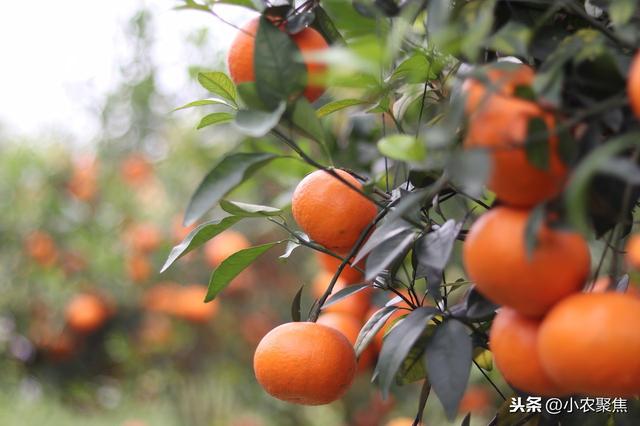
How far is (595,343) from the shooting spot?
401 millimetres

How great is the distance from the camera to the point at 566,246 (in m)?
0.41

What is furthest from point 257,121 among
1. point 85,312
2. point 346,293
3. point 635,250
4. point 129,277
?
point 129,277

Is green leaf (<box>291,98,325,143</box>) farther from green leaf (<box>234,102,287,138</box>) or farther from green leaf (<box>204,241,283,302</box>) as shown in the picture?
green leaf (<box>204,241,283,302</box>)

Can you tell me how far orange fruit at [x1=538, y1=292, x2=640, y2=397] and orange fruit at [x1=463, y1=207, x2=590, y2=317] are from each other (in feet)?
0.05

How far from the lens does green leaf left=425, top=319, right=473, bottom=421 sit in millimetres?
472

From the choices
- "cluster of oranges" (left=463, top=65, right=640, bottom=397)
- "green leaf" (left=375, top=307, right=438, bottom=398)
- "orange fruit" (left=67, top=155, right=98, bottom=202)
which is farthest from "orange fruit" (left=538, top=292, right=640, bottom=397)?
"orange fruit" (left=67, top=155, right=98, bottom=202)

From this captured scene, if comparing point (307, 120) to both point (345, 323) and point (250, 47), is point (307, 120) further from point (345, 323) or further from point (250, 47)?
point (345, 323)

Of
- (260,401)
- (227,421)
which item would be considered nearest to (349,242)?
(260,401)

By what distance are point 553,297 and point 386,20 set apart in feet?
0.70

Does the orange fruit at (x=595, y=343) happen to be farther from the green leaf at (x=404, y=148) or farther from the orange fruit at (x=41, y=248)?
the orange fruit at (x=41, y=248)

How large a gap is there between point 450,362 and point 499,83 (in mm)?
197

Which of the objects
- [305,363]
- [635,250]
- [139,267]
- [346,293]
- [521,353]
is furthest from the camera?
[139,267]

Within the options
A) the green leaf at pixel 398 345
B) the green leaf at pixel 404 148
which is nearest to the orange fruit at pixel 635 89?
the green leaf at pixel 404 148

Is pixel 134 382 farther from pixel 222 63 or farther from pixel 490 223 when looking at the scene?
pixel 490 223
